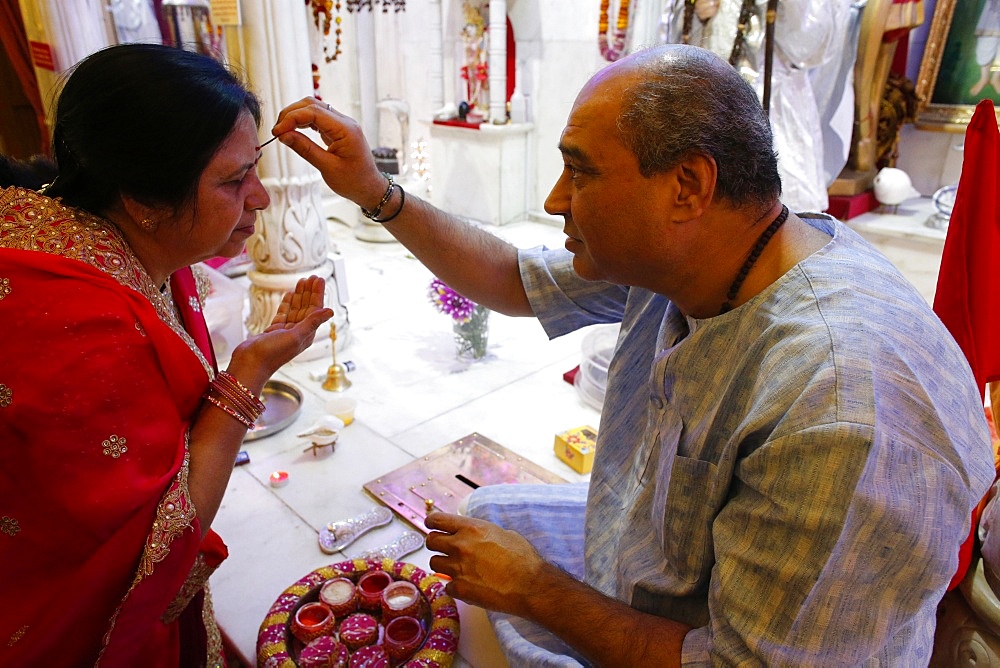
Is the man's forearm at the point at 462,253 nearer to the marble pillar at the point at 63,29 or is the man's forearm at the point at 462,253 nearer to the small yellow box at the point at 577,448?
the small yellow box at the point at 577,448

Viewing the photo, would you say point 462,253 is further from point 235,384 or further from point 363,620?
point 363,620

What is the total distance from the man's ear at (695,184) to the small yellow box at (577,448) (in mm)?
1564

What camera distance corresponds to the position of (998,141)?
165 centimetres

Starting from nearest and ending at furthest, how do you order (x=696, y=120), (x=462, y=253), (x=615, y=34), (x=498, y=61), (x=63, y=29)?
(x=696, y=120), (x=462, y=253), (x=63, y=29), (x=615, y=34), (x=498, y=61)

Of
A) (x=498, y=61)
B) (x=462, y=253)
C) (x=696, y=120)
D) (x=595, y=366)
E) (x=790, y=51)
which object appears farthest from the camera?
(x=498, y=61)

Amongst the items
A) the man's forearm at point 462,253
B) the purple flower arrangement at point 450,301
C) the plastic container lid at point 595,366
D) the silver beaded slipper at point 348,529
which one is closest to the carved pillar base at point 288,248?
the purple flower arrangement at point 450,301

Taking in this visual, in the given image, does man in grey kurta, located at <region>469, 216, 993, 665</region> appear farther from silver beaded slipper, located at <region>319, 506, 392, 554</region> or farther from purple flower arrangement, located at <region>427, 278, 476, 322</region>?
purple flower arrangement, located at <region>427, 278, 476, 322</region>

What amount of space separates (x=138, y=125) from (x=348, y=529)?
Result: 1.48 meters

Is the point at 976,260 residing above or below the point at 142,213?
below

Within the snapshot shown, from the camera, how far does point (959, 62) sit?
5.40 metres

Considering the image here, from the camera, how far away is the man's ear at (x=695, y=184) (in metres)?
1.21

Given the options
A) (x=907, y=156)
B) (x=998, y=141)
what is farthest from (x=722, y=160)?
(x=907, y=156)

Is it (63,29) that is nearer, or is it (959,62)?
(63,29)

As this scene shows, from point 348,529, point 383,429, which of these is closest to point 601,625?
point 348,529
